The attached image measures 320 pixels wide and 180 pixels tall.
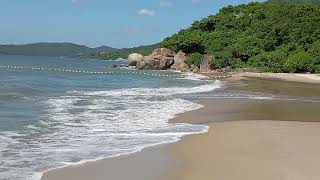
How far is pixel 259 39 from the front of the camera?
76.8 meters

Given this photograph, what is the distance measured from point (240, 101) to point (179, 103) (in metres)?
3.51

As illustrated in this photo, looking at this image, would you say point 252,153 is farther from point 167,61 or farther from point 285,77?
point 167,61

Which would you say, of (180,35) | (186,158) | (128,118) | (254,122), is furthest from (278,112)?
(180,35)

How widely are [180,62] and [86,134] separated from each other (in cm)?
6548

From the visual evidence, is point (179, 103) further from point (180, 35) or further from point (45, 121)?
point (180, 35)

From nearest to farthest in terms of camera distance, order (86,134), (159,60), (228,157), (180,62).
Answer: (228,157) < (86,134) < (180,62) < (159,60)

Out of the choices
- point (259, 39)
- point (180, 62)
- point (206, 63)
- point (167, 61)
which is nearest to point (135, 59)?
point (167, 61)

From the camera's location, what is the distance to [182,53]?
81.3 m

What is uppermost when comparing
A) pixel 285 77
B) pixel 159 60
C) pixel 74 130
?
pixel 159 60

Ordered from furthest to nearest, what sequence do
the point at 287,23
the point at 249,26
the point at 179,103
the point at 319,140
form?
the point at 249,26, the point at 287,23, the point at 179,103, the point at 319,140

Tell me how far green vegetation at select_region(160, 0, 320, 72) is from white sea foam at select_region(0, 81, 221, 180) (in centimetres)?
4796

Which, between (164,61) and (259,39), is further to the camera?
(164,61)

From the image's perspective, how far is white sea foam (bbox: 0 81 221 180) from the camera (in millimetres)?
10758

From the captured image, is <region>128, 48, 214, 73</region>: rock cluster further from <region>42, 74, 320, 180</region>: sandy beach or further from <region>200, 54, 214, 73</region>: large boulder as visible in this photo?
<region>42, 74, 320, 180</region>: sandy beach
